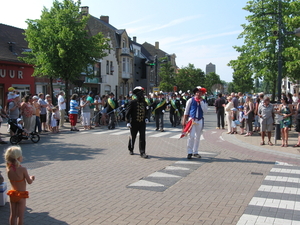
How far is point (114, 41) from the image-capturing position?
4891 cm

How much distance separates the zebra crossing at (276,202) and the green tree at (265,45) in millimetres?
11850

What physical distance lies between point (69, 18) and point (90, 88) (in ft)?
71.3

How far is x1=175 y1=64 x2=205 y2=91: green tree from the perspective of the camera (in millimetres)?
52562

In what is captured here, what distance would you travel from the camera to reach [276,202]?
214 inches

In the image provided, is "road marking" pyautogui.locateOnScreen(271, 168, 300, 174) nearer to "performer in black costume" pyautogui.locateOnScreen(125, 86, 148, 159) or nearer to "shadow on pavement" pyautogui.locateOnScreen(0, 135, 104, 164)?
"performer in black costume" pyautogui.locateOnScreen(125, 86, 148, 159)

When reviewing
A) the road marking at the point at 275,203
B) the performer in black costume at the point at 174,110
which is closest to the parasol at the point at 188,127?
the road marking at the point at 275,203

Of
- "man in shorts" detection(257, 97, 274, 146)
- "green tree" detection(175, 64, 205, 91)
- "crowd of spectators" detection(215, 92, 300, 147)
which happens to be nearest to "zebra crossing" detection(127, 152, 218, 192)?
"man in shorts" detection(257, 97, 274, 146)

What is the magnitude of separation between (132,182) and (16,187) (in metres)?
2.88

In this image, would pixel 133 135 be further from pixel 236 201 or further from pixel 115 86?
pixel 115 86

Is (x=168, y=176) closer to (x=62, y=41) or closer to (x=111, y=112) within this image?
(x=111, y=112)

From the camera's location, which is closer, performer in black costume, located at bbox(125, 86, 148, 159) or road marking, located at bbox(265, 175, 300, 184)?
road marking, located at bbox(265, 175, 300, 184)

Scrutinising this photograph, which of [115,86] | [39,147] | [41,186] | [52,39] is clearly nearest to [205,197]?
[41,186]

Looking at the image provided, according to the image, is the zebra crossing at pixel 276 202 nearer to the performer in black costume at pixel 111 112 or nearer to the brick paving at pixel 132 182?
the brick paving at pixel 132 182

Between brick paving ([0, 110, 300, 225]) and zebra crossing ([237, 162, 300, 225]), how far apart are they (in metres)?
0.14
